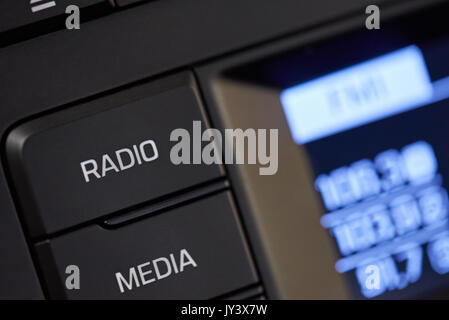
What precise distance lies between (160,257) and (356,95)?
0.66ft

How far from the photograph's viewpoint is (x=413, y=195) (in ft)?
1.77

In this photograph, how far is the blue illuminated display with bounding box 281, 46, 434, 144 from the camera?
1.74 feet

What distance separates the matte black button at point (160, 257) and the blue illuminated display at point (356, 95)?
0.29 feet

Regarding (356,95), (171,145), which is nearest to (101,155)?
(171,145)

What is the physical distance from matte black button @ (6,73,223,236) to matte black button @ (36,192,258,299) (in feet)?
0.06

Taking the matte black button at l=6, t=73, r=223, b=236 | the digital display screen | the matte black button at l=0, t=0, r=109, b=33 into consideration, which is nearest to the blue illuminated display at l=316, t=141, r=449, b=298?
the digital display screen

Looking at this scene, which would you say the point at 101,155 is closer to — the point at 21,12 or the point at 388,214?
the point at 21,12

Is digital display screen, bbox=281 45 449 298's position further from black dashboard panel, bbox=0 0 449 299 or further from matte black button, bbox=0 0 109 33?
matte black button, bbox=0 0 109 33

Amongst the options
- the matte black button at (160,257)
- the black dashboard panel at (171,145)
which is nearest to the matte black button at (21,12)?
the black dashboard panel at (171,145)

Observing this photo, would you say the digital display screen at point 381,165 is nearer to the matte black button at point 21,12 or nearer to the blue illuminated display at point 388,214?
the blue illuminated display at point 388,214

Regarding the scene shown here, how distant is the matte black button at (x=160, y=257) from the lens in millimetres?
511
